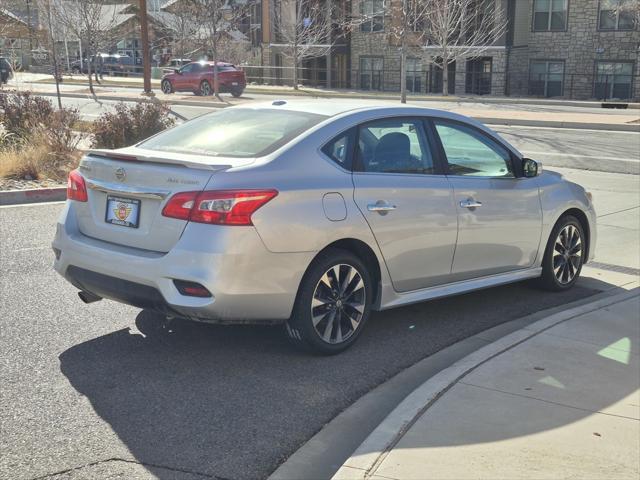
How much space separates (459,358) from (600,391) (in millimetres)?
957

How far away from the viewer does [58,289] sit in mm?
6391

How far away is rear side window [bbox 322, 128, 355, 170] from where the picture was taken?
16.6ft

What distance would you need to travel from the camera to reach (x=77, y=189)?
205 inches

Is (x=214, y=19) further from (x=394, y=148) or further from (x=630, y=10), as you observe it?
(x=394, y=148)

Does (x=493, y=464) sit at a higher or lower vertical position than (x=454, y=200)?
lower

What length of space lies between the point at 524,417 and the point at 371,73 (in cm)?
4571

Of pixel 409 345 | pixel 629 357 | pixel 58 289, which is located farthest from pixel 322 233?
pixel 58 289

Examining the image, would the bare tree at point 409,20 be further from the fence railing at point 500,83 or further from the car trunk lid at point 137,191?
the car trunk lid at point 137,191

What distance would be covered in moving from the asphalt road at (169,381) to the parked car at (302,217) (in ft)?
1.08

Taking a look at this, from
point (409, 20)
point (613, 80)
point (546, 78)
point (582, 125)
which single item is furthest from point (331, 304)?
point (546, 78)

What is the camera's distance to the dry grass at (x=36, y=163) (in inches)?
452

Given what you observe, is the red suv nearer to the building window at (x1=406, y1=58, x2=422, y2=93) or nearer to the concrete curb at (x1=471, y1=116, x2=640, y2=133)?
the building window at (x1=406, y1=58, x2=422, y2=93)

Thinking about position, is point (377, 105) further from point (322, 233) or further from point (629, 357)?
point (629, 357)

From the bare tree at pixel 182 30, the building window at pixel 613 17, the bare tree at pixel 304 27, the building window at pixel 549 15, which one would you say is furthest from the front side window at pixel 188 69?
the building window at pixel 613 17
